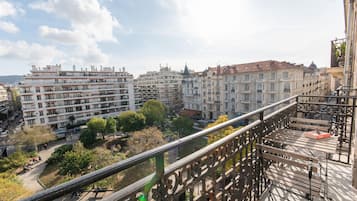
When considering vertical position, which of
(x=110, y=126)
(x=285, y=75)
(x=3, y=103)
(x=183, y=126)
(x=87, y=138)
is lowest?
(x=87, y=138)

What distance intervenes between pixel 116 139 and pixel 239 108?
50.0ft

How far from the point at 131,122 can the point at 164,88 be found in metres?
21.3

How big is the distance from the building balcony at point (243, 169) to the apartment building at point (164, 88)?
3420cm

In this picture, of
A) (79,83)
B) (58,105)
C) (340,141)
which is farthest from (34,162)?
(340,141)

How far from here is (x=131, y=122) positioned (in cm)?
1858

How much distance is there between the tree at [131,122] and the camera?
1864 cm

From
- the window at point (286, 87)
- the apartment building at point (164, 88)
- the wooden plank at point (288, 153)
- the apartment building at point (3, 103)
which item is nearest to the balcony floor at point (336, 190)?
the wooden plank at point (288, 153)

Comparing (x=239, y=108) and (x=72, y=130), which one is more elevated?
(x=239, y=108)

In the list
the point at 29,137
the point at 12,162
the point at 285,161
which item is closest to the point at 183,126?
the point at 12,162

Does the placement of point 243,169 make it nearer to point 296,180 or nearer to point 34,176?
point 296,180

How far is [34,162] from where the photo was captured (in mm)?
14352

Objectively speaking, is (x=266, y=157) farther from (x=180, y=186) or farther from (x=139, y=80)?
(x=139, y=80)

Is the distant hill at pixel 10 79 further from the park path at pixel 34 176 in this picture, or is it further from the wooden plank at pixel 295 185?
the wooden plank at pixel 295 185

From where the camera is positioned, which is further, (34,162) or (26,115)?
(26,115)
